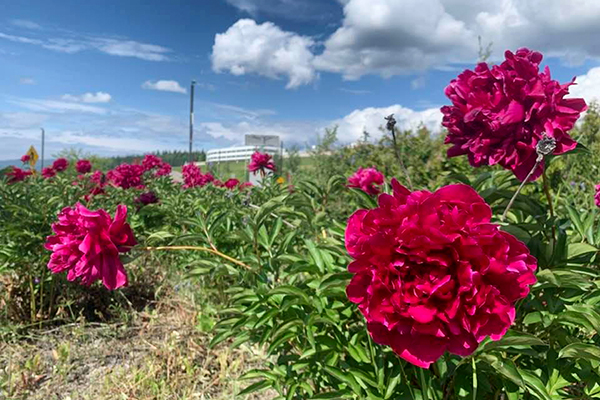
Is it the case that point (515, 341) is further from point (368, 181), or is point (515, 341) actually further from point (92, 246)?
point (368, 181)

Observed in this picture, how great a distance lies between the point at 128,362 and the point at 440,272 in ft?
8.48

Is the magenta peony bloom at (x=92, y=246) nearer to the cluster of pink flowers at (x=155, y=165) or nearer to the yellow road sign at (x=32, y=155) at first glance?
the cluster of pink flowers at (x=155, y=165)

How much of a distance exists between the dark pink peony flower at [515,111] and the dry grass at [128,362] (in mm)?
1699

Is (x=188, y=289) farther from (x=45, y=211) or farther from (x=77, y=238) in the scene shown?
(x=77, y=238)

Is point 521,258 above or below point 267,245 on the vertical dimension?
above

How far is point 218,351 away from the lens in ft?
9.58

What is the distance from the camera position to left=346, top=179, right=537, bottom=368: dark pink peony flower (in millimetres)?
903

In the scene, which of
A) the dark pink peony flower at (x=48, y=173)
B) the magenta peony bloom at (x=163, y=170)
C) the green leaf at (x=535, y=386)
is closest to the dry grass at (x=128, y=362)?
the green leaf at (x=535, y=386)

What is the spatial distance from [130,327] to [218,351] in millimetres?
825

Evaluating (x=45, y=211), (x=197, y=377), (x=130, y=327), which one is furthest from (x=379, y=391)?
(x=45, y=211)

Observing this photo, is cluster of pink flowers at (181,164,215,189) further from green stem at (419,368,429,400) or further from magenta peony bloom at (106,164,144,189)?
green stem at (419,368,429,400)

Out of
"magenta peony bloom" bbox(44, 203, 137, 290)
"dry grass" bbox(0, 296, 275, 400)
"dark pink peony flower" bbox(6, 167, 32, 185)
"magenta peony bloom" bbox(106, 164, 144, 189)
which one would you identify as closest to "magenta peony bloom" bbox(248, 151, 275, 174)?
"magenta peony bloom" bbox(106, 164, 144, 189)

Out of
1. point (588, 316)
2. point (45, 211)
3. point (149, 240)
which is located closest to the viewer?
point (588, 316)

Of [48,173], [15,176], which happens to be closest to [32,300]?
[15,176]
